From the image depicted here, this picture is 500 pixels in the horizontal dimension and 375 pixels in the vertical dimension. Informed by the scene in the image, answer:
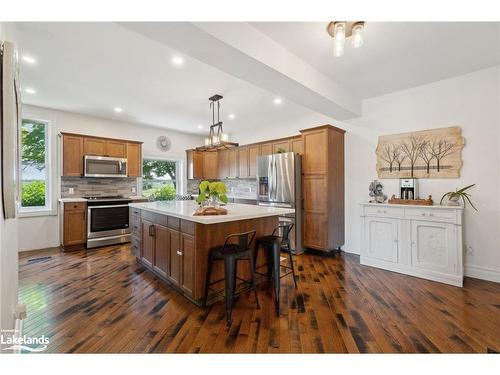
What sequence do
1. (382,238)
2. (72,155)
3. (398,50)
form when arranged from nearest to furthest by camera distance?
(398,50)
(382,238)
(72,155)

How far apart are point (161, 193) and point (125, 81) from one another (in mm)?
3341

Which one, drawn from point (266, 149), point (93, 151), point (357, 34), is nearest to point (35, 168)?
point (93, 151)

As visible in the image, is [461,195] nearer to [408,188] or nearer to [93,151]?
[408,188]

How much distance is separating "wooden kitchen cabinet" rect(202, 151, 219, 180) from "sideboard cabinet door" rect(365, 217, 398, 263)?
428cm

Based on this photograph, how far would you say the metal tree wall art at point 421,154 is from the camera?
10.6ft

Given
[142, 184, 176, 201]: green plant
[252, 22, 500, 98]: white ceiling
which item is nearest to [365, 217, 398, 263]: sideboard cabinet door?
[252, 22, 500, 98]: white ceiling

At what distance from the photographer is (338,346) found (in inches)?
68.6

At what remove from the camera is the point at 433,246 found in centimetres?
302

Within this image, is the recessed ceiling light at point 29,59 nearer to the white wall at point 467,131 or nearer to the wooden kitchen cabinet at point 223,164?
the wooden kitchen cabinet at point 223,164

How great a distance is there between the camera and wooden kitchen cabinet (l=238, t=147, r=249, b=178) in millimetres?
5721

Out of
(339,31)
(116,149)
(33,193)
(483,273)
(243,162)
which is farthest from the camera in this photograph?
(243,162)
